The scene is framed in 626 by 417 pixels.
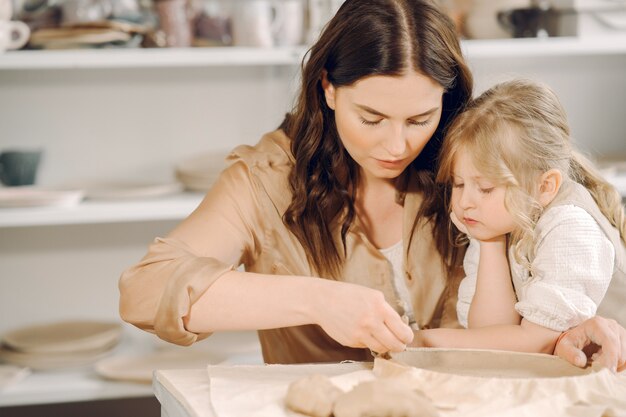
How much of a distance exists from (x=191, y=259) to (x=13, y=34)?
1.21m

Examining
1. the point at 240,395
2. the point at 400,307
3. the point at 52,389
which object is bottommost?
the point at 52,389

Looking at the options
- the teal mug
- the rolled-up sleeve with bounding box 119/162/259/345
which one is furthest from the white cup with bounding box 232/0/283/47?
the rolled-up sleeve with bounding box 119/162/259/345

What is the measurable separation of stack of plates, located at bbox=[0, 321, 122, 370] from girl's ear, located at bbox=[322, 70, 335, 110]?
1211 mm

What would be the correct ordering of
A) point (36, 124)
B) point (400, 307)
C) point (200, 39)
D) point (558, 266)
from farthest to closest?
1. point (36, 124)
2. point (200, 39)
3. point (400, 307)
4. point (558, 266)

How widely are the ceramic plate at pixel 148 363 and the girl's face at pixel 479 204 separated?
3.88 feet

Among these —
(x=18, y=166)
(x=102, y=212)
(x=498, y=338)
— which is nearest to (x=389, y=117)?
(x=498, y=338)

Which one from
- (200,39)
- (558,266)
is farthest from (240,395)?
(200,39)

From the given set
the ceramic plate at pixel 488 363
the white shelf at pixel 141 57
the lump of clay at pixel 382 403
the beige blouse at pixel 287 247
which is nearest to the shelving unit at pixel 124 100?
the white shelf at pixel 141 57

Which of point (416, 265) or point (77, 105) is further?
point (77, 105)

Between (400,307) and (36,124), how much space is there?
4.77 feet

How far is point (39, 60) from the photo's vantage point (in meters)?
2.34

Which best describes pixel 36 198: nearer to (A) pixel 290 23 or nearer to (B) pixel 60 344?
(B) pixel 60 344

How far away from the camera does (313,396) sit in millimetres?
1100

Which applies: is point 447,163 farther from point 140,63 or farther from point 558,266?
point 140,63
